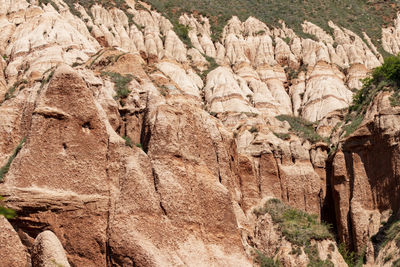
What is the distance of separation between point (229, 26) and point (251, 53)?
396 inches

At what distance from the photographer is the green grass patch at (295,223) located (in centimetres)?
Result: 3181

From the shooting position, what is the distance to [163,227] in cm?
2123

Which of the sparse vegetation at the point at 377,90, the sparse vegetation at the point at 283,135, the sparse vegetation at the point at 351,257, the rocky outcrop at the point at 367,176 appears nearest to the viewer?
the sparse vegetation at the point at 351,257

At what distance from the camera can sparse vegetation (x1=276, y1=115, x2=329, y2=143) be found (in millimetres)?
44219

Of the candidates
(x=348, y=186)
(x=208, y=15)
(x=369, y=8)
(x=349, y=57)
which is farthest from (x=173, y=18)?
(x=348, y=186)

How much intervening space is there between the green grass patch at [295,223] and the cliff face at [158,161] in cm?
35

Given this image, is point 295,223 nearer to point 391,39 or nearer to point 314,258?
point 314,258

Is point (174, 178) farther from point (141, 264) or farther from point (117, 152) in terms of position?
point (141, 264)

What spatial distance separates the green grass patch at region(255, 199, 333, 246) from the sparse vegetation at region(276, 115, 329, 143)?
8723 millimetres

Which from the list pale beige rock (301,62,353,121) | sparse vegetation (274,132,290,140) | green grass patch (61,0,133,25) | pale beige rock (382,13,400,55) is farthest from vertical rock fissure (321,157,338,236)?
pale beige rock (382,13,400,55)

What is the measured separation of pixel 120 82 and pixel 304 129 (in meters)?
23.1

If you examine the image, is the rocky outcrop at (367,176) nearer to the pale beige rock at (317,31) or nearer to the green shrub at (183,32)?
the green shrub at (183,32)

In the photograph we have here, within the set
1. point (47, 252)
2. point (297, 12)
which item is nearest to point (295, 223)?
point (47, 252)

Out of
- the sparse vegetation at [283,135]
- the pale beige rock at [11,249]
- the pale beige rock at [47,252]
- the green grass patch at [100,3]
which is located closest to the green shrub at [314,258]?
the sparse vegetation at [283,135]
